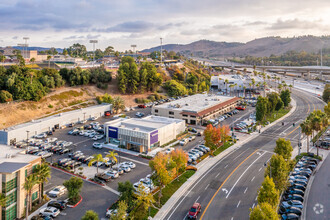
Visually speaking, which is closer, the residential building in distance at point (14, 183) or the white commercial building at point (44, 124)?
the residential building in distance at point (14, 183)

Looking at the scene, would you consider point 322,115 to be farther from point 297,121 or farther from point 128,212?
point 128,212

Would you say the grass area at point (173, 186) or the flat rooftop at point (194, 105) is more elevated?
the flat rooftop at point (194, 105)

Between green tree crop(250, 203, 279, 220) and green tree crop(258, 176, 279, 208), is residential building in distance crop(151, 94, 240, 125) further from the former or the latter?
green tree crop(250, 203, 279, 220)

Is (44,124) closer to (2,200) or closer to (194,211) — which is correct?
(2,200)

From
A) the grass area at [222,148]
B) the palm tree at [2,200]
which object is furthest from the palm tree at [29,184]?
the grass area at [222,148]

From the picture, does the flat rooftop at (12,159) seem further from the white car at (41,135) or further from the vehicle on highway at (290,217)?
the vehicle on highway at (290,217)

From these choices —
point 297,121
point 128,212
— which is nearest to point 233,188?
point 128,212

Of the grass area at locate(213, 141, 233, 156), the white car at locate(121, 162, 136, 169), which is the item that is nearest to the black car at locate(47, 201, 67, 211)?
the white car at locate(121, 162, 136, 169)
